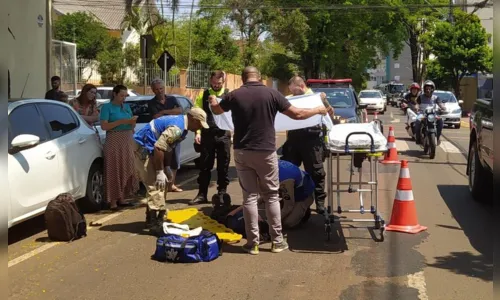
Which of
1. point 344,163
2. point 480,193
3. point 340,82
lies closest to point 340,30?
point 340,82

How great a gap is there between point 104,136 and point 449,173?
7025 millimetres

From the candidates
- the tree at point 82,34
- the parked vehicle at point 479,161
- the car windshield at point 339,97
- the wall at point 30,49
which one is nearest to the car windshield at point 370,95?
the tree at point 82,34

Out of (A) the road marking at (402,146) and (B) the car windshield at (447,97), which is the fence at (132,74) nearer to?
(B) the car windshield at (447,97)

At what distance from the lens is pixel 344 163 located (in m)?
13.5

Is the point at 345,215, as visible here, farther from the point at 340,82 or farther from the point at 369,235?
the point at 340,82

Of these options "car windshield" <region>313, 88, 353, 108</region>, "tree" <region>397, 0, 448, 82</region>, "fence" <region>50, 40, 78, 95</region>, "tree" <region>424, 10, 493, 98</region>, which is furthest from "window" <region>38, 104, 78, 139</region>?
"tree" <region>397, 0, 448, 82</region>

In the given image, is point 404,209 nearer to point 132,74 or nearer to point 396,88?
point 132,74

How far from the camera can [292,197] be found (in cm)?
734

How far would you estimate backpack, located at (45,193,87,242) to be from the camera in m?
6.95

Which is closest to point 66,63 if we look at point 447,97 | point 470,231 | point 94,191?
point 94,191

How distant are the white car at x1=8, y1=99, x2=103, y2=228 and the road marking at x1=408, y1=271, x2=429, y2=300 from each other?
3.89 m

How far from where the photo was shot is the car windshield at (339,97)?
54.5 ft

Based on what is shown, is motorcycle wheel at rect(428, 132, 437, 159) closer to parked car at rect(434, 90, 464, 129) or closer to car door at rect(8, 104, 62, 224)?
car door at rect(8, 104, 62, 224)

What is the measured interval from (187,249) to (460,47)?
37426mm
